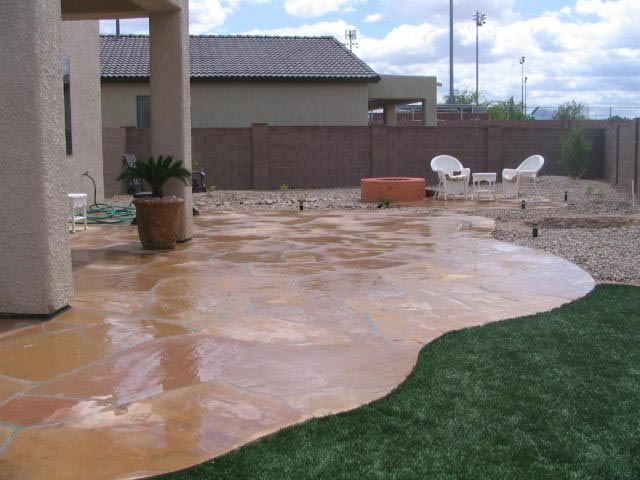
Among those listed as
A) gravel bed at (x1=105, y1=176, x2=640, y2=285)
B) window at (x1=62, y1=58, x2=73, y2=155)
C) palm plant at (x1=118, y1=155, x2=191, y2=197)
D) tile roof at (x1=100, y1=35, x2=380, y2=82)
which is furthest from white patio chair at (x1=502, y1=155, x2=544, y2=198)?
tile roof at (x1=100, y1=35, x2=380, y2=82)

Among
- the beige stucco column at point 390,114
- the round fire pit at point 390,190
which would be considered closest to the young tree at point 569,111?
the beige stucco column at point 390,114

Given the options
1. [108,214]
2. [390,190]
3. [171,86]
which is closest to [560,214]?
[390,190]

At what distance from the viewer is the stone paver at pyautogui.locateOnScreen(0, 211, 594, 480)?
3.90 metres

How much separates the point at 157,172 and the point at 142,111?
1690cm

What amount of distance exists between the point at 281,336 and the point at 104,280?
294 cm

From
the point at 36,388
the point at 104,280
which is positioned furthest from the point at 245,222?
the point at 36,388

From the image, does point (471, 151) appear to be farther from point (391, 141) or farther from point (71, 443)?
point (71, 443)

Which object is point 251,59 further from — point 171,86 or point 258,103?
point 171,86

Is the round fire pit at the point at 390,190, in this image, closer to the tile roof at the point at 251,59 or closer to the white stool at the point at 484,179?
the white stool at the point at 484,179

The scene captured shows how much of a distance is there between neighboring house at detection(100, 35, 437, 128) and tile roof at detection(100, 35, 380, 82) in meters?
0.03

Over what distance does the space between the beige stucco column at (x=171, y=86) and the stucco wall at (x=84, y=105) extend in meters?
4.44

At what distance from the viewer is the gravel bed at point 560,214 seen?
912 centimetres

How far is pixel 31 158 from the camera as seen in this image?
5992mm

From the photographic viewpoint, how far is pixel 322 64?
2816 cm
